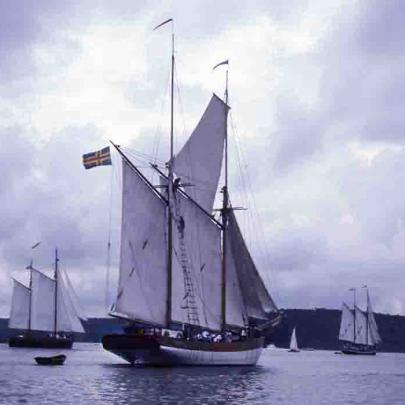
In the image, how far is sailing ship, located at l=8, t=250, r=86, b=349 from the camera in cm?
17712

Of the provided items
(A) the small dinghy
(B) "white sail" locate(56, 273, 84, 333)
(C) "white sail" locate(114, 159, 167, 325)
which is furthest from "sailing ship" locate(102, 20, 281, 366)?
(B) "white sail" locate(56, 273, 84, 333)

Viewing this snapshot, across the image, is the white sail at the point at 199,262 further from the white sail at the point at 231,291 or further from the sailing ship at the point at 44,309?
the sailing ship at the point at 44,309

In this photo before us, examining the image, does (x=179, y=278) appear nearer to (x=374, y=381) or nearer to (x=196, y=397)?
(x=374, y=381)

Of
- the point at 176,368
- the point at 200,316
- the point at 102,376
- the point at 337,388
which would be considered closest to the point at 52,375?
the point at 102,376

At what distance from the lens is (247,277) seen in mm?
105375

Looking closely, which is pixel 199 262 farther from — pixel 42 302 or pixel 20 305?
pixel 20 305

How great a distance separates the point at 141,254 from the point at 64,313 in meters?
86.1

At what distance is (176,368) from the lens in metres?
95.4

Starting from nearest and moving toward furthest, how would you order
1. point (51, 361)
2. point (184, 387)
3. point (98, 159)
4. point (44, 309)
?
point (184, 387) < point (98, 159) < point (51, 361) < point (44, 309)

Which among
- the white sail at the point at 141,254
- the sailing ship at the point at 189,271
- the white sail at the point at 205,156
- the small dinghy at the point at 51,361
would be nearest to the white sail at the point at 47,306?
the small dinghy at the point at 51,361

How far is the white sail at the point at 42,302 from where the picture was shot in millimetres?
177000

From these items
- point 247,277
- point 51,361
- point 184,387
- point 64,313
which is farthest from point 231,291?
point 64,313

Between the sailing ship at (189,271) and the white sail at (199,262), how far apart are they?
0.35ft

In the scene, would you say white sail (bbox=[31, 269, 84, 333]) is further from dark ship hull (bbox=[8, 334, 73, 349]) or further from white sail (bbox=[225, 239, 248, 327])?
white sail (bbox=[225, 239, 248, 327])
